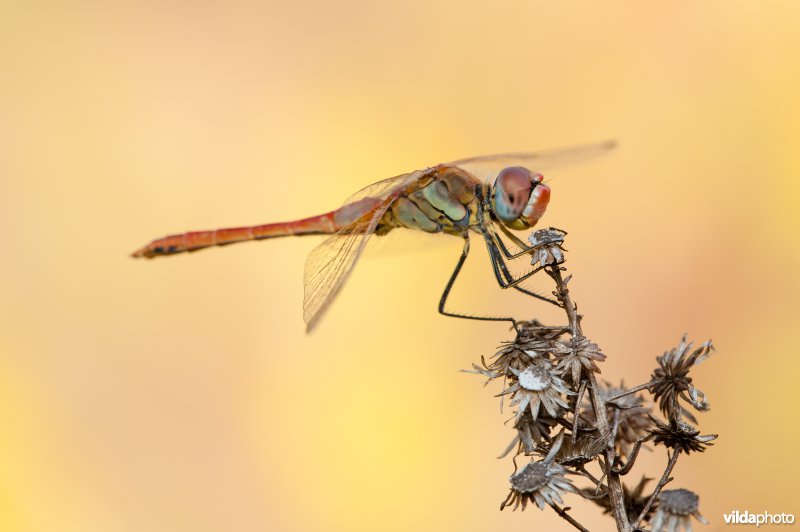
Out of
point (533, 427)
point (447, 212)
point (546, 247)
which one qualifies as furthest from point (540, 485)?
point (447, 212)

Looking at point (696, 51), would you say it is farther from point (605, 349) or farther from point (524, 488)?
point (524, 488)

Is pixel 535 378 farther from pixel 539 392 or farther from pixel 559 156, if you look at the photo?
pixel 559 156

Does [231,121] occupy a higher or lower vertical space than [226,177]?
higher

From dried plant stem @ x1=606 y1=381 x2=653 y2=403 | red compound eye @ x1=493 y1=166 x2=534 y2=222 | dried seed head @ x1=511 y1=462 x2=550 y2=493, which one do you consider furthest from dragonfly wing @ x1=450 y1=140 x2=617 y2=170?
dried seed head @ x1=511 y1=462 x2=550 y2=493

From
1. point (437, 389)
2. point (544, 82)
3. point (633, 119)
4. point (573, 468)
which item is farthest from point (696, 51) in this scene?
point (573, 468)

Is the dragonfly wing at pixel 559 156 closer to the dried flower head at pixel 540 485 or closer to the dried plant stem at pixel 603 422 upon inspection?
the dried plant stem at pixel 603 422

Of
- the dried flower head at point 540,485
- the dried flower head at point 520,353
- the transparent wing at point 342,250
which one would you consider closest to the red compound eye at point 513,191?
the transparent wing at point 342,250
